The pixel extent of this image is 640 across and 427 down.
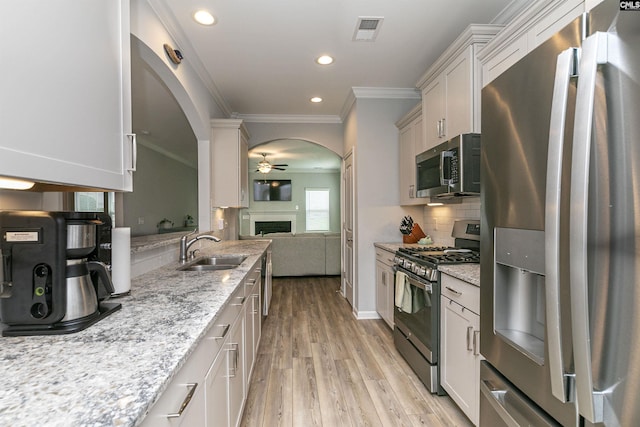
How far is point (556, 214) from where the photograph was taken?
882mm

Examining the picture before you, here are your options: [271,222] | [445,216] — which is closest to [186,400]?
[445,216]

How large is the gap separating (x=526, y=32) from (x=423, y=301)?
5.86 feet

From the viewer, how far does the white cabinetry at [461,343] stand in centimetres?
176

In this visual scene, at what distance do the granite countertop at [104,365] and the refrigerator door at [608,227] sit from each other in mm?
1026

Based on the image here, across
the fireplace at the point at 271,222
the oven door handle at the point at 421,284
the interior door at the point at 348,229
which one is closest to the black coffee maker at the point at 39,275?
the oven door handle at the point at 421,284

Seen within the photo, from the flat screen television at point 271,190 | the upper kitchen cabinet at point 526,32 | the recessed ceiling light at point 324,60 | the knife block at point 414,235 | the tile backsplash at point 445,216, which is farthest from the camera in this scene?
the flat screen television at point 271,190

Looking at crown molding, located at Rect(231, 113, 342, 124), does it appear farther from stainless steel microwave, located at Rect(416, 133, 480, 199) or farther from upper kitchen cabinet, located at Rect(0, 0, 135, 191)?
upper kitchen cabinet, located at Rect(0, 0, 135, 191)

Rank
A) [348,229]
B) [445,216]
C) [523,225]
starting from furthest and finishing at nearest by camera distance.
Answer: [348,229] < [445,216] < [523,225]

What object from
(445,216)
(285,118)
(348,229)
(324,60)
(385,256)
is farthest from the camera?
(285,118)

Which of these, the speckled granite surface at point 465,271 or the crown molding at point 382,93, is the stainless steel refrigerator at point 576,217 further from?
the crown molding at point 382,93

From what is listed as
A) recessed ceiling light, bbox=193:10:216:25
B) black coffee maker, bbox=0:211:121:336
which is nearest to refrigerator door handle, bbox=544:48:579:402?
black coffee maker, bbox=0:211:121:336

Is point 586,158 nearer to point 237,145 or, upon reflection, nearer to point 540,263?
point 540,263

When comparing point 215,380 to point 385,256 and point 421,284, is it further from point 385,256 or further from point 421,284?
point 385,256

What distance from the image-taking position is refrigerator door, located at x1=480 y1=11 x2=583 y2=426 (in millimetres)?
911
